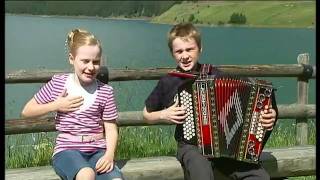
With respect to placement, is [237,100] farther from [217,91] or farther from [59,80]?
[59,80]

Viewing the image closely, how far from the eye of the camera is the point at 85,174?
3.43 meters

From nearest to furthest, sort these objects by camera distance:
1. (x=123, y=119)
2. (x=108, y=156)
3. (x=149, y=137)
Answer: (x=108, y=156) < (x=123, y=119) < (x=149, y=137)

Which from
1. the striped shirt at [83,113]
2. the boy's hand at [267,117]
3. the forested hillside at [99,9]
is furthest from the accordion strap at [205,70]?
the forested hillside at [99,9]

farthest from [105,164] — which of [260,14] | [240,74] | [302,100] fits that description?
[260,14]

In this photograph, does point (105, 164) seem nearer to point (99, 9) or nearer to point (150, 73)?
point (150, 73)

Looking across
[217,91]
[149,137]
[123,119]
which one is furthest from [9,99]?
[217,91]

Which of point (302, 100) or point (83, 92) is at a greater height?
point (83, 92)

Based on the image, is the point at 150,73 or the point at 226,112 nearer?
the point at 226,112

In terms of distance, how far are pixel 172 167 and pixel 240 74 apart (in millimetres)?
1479

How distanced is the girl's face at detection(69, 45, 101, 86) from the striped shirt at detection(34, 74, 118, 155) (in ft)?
0.34

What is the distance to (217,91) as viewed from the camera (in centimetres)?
372

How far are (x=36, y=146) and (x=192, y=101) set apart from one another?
79.2 inches

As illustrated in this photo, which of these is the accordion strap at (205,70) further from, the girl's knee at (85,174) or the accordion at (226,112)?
the girl's knee at (85,174)

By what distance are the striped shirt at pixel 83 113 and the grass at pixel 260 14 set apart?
93.0m
